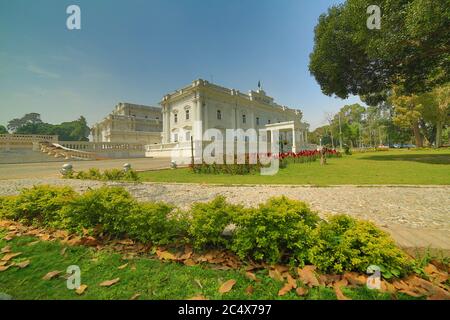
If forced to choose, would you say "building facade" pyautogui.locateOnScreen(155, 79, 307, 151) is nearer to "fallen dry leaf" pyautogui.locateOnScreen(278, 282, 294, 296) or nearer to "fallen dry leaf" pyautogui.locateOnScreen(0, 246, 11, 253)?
"fallen dry leaf" pyautogui.locateOnScreen(0, 246, 11, 253)

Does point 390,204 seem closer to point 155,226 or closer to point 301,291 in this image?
point 301,291

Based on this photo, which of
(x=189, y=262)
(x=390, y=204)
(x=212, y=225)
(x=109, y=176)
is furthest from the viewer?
(x=109, y=176)

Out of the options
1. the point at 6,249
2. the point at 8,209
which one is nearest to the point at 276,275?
the point at 6,249

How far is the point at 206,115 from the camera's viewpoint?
1319 inches

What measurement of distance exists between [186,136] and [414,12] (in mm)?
29403

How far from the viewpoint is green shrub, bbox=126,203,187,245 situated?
2.64 metres

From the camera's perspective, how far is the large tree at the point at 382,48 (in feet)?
30.7

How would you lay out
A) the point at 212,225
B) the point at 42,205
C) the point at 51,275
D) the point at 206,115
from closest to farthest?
the point at 51,275, the point at 212,225, the point at 42,205, the point at 206,115

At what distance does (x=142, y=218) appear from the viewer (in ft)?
8.89

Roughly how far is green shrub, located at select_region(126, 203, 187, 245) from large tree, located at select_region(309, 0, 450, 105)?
12.7 m

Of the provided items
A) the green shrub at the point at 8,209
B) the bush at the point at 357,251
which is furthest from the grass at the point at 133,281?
the green shrub at the point at 8,209

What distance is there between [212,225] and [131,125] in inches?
2185

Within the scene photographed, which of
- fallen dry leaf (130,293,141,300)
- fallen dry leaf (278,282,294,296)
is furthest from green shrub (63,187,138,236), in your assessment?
fallen dry leaf (278,282,294,296)
